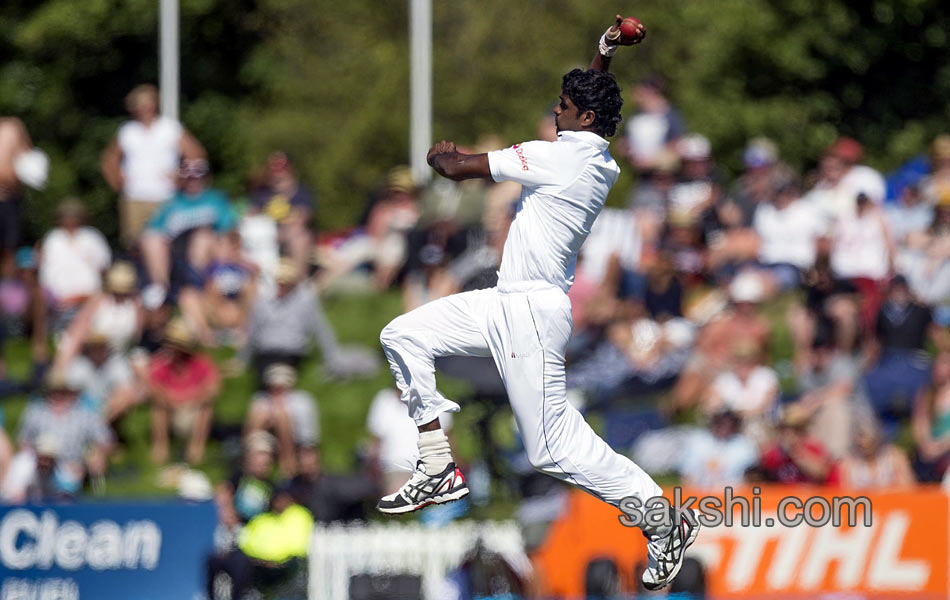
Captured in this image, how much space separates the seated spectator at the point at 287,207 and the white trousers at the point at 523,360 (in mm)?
8781

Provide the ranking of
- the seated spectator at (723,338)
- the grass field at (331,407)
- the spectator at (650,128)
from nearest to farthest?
the seated spectator at (723,338)
the grass field at (331,407)
the spectator at (650,128)

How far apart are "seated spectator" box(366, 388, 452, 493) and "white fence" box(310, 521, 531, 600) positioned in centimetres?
48

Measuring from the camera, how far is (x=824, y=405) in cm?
1502

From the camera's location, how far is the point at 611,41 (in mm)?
8336

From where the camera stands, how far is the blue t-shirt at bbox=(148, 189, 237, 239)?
17.5 m

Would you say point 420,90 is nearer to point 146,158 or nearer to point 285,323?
point 146,158

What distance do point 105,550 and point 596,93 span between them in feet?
24.0

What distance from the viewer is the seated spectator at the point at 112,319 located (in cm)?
1648

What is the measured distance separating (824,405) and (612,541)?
234cm

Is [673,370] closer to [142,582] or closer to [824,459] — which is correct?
[824,459]

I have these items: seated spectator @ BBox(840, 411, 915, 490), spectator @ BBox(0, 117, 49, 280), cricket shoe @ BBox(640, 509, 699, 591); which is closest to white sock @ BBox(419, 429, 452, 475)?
cricket shoe @ BBox(640, 509, 699, 591)

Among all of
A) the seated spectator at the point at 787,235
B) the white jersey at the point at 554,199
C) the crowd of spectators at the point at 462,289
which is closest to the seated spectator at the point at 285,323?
the crowd of spectators at the point at 462,289

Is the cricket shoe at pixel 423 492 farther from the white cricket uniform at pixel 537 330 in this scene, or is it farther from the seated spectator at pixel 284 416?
the seated spectator at pixel 284 416

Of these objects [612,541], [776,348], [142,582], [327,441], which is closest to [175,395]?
[327,441]
